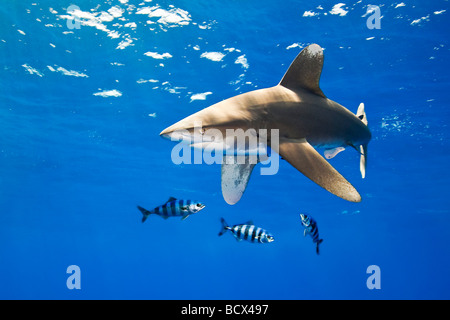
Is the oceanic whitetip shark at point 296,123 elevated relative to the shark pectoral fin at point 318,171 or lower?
elevated

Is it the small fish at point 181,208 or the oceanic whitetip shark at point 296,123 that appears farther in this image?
the small fish at point 181,208

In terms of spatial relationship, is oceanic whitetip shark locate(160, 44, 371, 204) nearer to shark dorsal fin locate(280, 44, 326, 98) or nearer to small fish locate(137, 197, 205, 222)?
shark dorsal fin locate(280, 44, 326, 98)

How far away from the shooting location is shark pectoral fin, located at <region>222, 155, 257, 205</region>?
3.61 m

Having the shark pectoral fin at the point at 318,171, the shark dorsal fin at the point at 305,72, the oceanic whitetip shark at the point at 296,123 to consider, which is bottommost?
the shark pectoral fin at the point at 318,171

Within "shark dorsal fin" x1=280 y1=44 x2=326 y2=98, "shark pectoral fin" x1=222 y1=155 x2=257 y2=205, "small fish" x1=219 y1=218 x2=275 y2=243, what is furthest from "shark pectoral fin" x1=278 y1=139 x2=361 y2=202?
"small fish" x1=219 y1=218 x2=275 y2=243

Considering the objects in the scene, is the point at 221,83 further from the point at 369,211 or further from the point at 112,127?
the point at 369,211

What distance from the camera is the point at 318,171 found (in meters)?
2.51

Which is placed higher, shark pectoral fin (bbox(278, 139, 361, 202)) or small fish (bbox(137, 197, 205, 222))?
shark pectoral fin (bbox(278, 139, 361, 202))

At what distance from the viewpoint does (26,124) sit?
67.7 ft

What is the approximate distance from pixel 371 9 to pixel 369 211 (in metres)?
34.6

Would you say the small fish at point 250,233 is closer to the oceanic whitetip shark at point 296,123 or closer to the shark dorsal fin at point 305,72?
the oceanic whitetip shark at point 296,123

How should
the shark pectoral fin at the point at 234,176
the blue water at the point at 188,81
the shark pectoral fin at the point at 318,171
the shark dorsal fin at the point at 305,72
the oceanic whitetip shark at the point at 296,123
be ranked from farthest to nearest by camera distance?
the blue water at the point at 188,81
the shark pectoral fin at the point at 234,176
the shark dorsal fin at the point at 305,72
the oceanic whitetip shark at the point at 296,123
the shark pectoral fin at the point at 318,171

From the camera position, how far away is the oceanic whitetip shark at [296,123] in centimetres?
256

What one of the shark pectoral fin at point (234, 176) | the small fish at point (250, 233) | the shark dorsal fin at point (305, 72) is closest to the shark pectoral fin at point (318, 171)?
the shark pectoral fin at point (234, 176)
